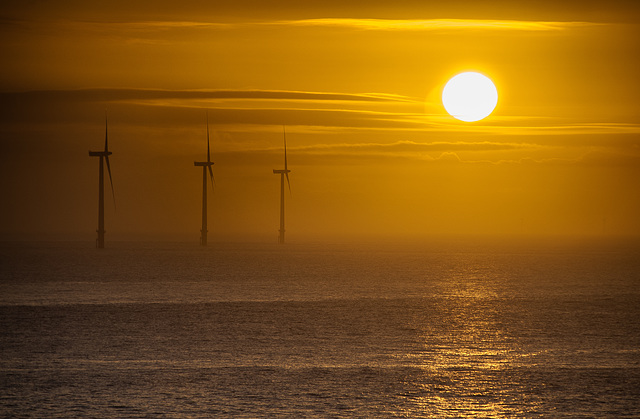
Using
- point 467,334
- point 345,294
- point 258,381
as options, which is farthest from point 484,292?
point 258,381

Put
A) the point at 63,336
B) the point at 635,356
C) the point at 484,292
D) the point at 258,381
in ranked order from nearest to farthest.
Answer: the point at 258,381 → the point at 635,356 → the point at 63,336 → the point at 484,292

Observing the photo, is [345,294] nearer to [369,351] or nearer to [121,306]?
[121,306]

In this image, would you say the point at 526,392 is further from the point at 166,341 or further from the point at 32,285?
the point at 32,285

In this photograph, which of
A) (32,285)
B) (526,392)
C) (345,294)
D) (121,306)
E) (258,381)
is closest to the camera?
(526,392)

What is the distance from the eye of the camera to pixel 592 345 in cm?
4016

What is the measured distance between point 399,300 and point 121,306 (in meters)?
21.6

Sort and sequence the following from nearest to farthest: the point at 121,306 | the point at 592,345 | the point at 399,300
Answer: the point at 592,345, the point at 121,306, the point at 399,300

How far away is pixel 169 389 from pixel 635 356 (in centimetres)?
1828

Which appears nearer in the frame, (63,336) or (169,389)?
(169,389)

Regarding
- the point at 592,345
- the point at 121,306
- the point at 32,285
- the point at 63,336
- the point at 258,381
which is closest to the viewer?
the point at 258,381

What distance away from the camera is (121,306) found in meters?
67.0

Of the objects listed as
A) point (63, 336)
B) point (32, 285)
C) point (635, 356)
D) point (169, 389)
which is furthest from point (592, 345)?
point (32, 285)

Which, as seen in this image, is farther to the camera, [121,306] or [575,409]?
[121,306]

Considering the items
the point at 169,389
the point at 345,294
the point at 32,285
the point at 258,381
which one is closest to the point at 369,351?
the point at 258,381
